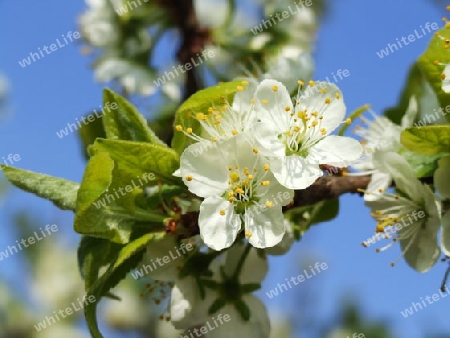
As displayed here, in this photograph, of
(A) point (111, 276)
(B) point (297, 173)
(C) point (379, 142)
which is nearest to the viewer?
(B) point (297, 173)

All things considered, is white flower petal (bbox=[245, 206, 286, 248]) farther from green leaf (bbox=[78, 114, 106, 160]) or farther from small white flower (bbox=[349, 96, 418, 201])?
green leaf (bbox=[78, 114, 106, 160])

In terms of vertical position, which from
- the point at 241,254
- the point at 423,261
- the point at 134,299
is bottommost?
the point at 134,299

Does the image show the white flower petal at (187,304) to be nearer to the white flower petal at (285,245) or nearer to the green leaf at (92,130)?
the white flower petal at (285,245)

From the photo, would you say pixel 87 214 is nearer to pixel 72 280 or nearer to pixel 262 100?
pixel 262 100

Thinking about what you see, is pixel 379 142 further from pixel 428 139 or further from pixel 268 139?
pixel 268 139

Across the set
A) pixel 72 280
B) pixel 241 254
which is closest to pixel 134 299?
pixel 72 280

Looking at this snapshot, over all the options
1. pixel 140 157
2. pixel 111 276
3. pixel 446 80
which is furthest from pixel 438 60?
pixel 111 276
